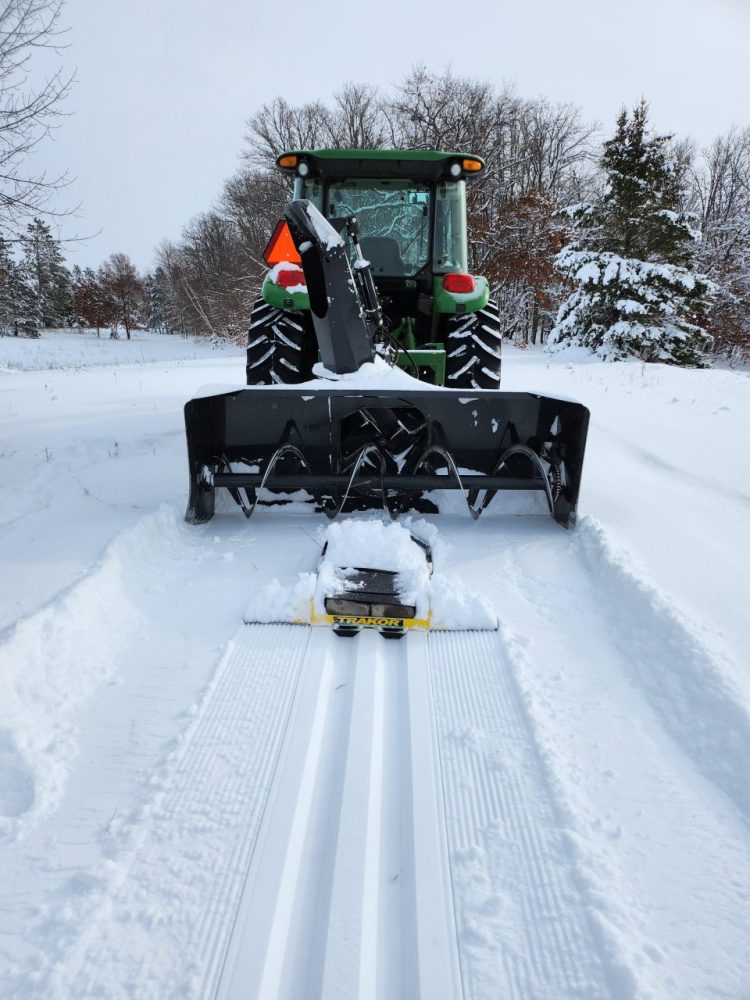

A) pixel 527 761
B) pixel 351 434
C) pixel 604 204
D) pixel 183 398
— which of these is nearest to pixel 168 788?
pixel 527 761

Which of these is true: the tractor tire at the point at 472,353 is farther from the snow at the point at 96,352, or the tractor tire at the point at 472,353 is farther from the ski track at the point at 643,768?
the snow at the point at 96,352

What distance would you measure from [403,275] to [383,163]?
0.77 meters

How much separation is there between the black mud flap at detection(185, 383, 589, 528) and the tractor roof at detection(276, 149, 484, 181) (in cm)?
196

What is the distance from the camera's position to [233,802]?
1351mm

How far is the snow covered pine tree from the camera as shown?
13.9 meters

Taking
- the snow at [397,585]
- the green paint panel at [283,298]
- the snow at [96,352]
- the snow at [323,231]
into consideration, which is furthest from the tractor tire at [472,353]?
the snow at [96,352]

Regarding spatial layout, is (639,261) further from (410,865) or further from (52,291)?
(52,291)

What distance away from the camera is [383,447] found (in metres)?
3.33

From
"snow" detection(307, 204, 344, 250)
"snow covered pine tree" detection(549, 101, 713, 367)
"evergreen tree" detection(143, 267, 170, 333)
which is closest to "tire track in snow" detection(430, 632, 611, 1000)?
"snow" detection(307, 204, 344, 250)

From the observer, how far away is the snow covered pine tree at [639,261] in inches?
549

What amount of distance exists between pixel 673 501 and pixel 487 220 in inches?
796

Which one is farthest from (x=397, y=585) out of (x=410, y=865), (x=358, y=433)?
(x=358, y=433)

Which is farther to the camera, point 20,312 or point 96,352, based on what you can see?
point 20,312

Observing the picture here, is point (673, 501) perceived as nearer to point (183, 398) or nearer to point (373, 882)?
point (373, 882)
